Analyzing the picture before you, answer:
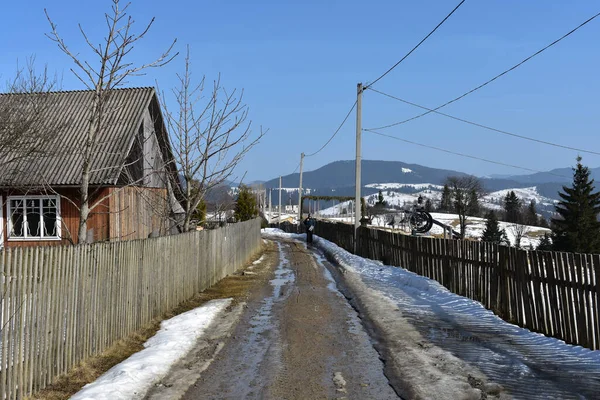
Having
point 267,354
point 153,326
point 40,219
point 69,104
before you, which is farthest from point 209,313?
point 69,104

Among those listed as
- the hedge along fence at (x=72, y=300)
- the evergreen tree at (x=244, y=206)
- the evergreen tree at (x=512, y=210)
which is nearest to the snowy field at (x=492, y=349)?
the hedge along fence at (x=72, y=300)

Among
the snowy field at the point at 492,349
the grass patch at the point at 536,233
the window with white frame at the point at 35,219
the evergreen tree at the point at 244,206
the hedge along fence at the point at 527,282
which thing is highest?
the evergreen tree at the point at 244,206

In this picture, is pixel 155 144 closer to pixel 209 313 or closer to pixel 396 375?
pixel 209 313

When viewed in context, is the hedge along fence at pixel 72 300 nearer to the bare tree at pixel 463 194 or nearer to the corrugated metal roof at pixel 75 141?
the corrugated metal roof at pixel 75 141

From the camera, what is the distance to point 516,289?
32.2ft

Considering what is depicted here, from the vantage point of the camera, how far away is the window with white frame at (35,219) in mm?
18291

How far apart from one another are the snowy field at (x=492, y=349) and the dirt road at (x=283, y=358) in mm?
721

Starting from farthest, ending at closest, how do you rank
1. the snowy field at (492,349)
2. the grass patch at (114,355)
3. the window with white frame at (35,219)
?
the window with white frame at (35,219)
the snowy field at (492,349)
the grass patch at (114,355)

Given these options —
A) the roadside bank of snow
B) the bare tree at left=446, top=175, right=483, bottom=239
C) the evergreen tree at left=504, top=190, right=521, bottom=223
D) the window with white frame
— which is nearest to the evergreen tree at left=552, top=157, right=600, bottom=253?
the bare tree at left=446, top=175, right=483, bottom=239

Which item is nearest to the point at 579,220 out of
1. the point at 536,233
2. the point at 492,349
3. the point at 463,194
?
the point at 463,194

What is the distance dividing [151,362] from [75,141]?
14.2m

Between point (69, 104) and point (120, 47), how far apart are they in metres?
12.1

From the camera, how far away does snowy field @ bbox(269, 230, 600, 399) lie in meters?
6.15

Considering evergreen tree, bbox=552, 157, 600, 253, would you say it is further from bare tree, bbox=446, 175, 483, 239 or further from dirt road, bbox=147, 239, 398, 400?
dirt road, bbox=147, 239, 398, 400
